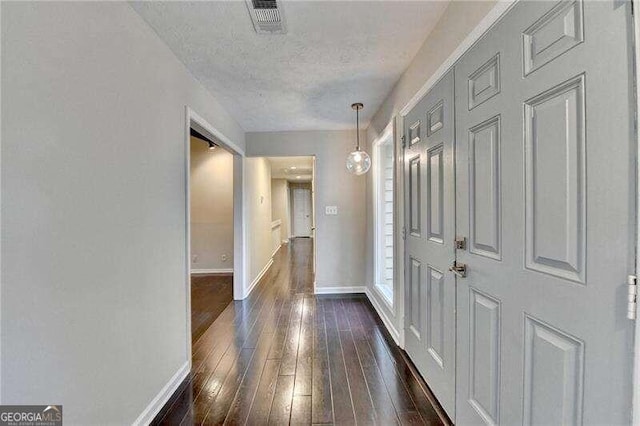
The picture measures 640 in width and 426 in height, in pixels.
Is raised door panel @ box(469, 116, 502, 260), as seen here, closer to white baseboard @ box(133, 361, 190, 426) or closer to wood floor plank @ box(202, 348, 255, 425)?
wood floor plank @ box(202, 348, 255, 425)

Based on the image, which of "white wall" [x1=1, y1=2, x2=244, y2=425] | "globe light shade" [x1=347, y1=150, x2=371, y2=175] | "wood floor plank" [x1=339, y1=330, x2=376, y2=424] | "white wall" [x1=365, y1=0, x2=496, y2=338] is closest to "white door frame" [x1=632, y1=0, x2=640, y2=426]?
"white wall" [x1=365, y1=0, x2=496, y2=338]

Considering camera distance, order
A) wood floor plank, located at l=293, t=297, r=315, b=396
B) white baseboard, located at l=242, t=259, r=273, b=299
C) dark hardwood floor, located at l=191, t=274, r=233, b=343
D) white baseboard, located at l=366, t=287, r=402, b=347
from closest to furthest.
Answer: wood floor plank, located at l=293, t=297, r=315, b=396
white baseboard, located at l=366, t=287, r=402, b=347
dark hardwood floor, located at l=191, t=274, r=233, b=343
white baseboard, located at l=242, t=259, r=273, b=299

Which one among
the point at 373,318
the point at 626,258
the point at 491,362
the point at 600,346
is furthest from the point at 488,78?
the point at 373,318

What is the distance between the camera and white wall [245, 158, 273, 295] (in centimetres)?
448

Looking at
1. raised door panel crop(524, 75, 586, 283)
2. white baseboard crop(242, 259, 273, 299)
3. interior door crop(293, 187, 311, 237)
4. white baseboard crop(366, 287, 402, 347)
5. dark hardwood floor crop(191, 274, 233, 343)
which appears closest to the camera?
raised door panel crop(524, 75, 586, 283)

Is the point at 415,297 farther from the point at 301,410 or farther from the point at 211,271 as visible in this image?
the point at 211,271

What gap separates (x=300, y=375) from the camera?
7.21 feet

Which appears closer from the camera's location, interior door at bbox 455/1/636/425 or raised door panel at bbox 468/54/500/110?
interior door at bbox 455/1/636/425

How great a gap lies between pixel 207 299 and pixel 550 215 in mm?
4173

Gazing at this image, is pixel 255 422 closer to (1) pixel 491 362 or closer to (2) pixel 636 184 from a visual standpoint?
(1) pixel 491 362

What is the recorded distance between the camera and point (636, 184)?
0.73 metres

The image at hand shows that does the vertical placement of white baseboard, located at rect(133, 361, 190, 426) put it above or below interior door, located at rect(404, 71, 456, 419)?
below

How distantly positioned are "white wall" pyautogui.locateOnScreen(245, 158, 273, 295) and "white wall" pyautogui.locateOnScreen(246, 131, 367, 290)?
1.93ft

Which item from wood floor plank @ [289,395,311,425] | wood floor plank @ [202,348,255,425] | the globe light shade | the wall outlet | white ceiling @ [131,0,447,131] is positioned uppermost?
white ceiling @ [131,0,447,131]
